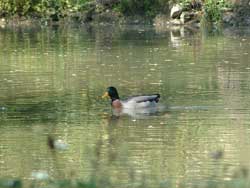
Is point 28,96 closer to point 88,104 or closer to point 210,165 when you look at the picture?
point 88,104

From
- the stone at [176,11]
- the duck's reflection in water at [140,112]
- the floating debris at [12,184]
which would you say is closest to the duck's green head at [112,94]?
the duck's reflection in water at [140,112]

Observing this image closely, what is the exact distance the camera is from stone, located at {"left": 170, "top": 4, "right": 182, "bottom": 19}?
3756cm

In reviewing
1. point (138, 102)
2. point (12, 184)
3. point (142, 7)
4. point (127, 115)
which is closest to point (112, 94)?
point (138, 102)

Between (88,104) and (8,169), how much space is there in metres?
5.61

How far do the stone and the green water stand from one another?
8158 millimetres

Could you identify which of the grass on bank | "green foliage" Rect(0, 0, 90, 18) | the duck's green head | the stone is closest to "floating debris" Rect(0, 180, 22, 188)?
the duck's green head

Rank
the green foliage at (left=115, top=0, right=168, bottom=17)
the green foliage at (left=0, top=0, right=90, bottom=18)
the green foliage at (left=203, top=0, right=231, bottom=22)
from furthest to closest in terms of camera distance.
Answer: the green foliage at (left=0, top=0, right=90, bottom=18)
the green foliage at (left=115, top=0, right=168, bottom=17)
the green foliage at (left=203, top=0, right=231, bottom=22)

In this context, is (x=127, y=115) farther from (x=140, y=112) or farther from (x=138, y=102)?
(x=138, y=102)

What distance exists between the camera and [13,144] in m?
12.3

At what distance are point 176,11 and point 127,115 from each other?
22605mm

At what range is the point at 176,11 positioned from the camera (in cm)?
3759

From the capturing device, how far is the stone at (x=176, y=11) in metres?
37.6

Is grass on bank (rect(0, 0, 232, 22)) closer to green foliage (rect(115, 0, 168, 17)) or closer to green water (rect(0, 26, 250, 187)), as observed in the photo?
green foliage (rect(115, 0, 168, 17))

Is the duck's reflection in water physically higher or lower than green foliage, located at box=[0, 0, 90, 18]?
lower
